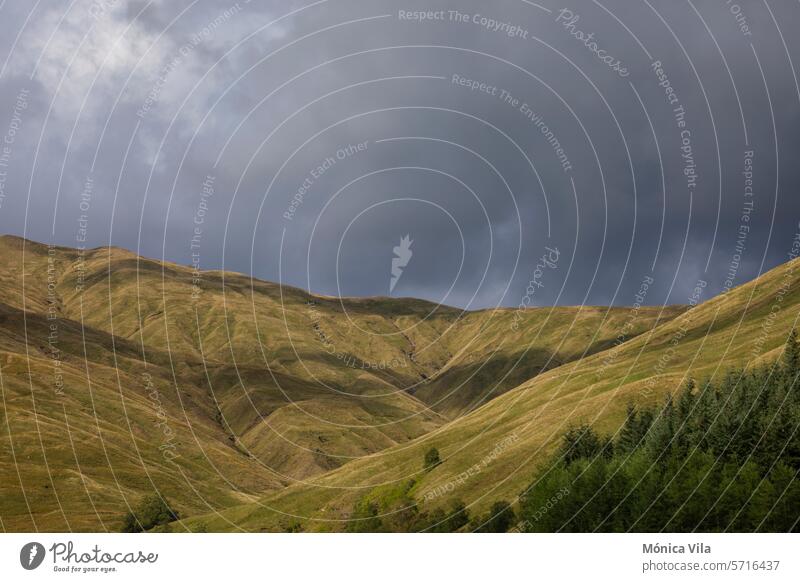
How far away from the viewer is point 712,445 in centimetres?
9719

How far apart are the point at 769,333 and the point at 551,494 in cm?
11262

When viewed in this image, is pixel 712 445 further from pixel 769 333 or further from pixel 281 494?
pixel 281 494

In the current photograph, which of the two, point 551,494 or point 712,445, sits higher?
point 712,445

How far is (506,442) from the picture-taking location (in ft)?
454

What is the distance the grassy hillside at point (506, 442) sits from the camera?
407ft

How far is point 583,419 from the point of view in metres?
137

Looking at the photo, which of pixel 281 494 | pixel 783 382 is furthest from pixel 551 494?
pixel 281 494

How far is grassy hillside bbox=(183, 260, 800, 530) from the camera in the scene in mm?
124000
